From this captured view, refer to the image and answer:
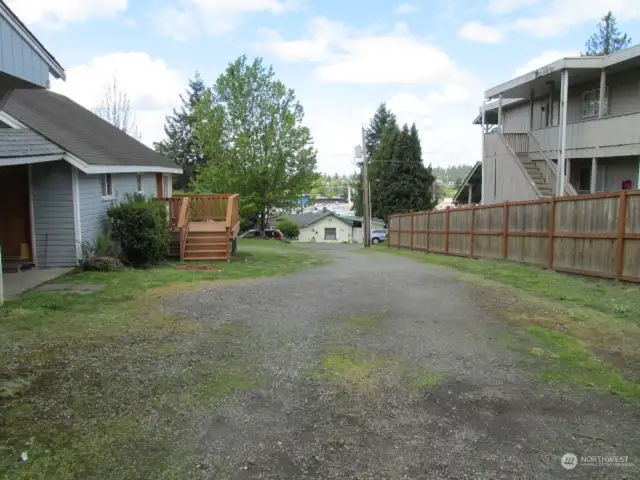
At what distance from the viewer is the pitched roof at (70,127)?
1165 cm

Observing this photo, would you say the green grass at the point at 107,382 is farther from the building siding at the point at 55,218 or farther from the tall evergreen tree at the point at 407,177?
the tall evergreen tree at the point at 407,177

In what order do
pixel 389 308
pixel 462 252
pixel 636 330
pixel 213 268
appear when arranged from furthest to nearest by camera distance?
pixel 462 252, pixel 213 268, pixel 389 308, pixel 636 330

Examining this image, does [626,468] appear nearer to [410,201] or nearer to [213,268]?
[213,268]

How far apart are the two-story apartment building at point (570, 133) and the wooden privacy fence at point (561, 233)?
2663 mm

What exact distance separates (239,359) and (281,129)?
26.2 meters

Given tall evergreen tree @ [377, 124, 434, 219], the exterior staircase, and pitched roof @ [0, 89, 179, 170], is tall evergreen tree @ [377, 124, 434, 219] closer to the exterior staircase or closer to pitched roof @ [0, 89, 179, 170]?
the exterior staircase

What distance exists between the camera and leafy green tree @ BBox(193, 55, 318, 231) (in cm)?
3028

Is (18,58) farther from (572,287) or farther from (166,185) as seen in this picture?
(166,185)

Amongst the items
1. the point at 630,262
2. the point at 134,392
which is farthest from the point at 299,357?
the point at 630,262

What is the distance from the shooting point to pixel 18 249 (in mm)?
11719

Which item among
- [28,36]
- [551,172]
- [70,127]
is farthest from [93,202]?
[551,172]

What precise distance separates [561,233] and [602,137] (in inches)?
234

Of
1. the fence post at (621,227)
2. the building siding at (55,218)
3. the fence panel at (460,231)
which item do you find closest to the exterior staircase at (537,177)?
the fence panel at (460,231)

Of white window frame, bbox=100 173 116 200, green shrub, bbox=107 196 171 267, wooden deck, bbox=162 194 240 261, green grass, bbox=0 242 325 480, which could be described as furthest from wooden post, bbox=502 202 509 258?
white window frame, bbox=100 173 116 200
